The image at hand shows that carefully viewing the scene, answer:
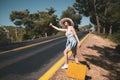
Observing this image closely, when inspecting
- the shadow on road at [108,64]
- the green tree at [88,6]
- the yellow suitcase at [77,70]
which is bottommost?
the shadow on road at [108,64]

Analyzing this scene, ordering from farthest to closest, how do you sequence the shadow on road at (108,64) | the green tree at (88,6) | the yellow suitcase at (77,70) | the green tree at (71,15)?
the green tree at (71,15), the green tree at (88,6), the shadow on road at (108,64), the yellow suitcase at (77,70)

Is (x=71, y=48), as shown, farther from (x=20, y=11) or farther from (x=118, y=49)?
(x=20, y=11)

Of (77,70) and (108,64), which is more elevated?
(77,70)

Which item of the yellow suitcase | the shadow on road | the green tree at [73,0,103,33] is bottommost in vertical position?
the shadow on road

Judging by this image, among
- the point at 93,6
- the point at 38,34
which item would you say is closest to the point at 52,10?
the point at 38,34

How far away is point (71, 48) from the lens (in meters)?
7.48

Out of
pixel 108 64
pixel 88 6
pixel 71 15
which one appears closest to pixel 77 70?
pixel 108 64

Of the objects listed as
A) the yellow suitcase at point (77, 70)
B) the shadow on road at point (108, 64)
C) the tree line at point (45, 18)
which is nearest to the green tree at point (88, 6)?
the tree line at point (45, 18)

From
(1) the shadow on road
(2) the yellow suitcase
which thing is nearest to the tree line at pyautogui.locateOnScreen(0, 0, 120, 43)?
(1) the shadow on road

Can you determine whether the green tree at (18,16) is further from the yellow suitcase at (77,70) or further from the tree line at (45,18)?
the yellow suitcase at (77,70)

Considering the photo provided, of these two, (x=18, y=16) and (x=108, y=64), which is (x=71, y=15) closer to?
(x=18, y=16)

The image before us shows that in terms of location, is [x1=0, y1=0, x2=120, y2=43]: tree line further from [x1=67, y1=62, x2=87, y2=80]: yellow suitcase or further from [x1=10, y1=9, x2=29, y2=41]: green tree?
[x1=67, y1=62, x2=87, y2=80]: yellow suitcase

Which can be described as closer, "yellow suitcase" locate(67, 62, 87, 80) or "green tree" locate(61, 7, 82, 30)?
"yellow suitcase" locate(67, 62, 87, 80)

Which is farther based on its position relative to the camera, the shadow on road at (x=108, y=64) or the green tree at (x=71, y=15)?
the green tree at (x=71, y=15)
